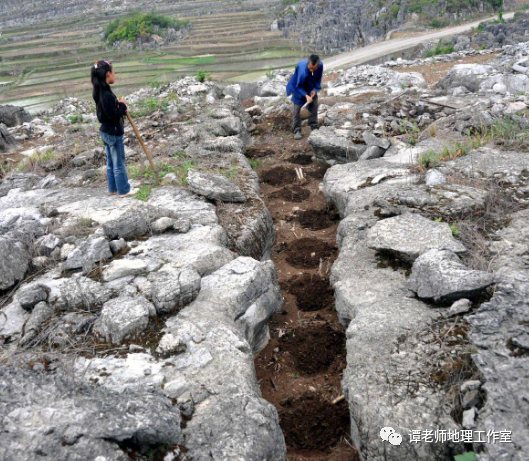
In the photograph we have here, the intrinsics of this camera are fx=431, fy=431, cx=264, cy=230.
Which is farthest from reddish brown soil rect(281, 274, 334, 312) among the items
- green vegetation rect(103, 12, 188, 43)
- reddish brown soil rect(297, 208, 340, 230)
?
green vegetation rect(103, 12, 188, 43)

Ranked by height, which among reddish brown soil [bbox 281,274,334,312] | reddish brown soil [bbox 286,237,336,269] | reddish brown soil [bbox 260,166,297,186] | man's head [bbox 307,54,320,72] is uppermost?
man's head [bbox 307,54,320,72]

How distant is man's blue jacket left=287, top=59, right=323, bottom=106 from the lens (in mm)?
7969

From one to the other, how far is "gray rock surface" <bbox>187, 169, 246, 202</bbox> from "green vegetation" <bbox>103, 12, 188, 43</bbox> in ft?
71.1

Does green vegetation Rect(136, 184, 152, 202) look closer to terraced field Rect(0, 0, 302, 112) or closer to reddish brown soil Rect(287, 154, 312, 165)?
reddish brown soil Rect(287, 154, 312, 165)

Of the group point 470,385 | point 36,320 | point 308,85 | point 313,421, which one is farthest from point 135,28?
point 470,385

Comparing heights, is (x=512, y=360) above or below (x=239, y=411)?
above

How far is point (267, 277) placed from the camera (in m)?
4.14

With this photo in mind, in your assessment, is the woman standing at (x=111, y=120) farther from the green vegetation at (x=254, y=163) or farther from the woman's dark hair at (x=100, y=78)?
the green vegetation at (x=254, y=163)

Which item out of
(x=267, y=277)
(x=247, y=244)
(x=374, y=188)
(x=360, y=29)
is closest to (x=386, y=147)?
(x=374, y=188)

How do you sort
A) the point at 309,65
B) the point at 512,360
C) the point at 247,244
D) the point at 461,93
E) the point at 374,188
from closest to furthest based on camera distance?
the point at 512,360, the point at 247,244, the point at 374,188, the point at 309,65, the point at 461,93

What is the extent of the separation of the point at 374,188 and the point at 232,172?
2106 millimetres

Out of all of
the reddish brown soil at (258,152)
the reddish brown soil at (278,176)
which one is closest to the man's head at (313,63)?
the reddish brown soil at (258,152)

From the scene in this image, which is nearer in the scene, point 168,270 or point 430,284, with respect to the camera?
point 430,284

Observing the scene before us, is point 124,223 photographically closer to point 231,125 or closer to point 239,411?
point 239,411
